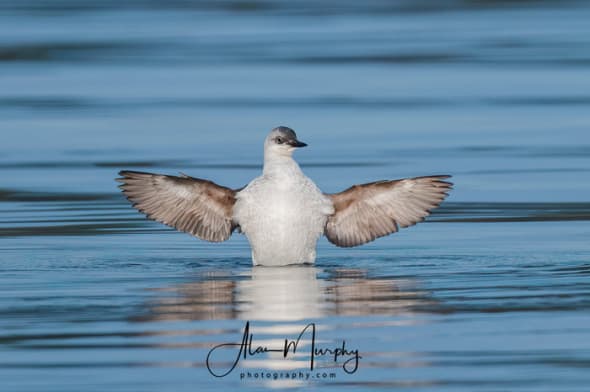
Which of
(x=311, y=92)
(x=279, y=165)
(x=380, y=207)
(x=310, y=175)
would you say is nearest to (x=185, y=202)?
(x=279, y=165)

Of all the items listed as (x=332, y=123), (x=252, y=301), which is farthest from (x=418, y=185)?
(x=332, y=123)

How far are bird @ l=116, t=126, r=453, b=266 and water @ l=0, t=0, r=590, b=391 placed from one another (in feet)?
0.67

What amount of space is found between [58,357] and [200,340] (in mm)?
800

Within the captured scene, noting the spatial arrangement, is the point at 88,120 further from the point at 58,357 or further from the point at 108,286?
the point at 58,357

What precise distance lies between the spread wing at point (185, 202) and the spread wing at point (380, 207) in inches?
27.8

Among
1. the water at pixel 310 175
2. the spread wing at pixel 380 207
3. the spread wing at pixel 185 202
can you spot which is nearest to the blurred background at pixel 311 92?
the water at pixel 310 175

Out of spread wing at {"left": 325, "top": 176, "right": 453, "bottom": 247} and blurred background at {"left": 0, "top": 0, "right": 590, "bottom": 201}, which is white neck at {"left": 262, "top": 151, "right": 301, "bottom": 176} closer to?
spread wing at {"left": 325, "top": 176, "right": 453, "bottom": 247}

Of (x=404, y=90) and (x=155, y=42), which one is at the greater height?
(x=155, y=42)

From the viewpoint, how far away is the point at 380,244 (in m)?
13.6

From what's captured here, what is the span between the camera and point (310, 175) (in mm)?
16453

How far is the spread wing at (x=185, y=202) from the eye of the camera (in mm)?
12797

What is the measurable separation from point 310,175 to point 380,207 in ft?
11.6

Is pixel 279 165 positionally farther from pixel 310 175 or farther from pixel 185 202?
pixel 310 175

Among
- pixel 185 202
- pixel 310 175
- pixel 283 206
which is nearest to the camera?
pixel 283 206
